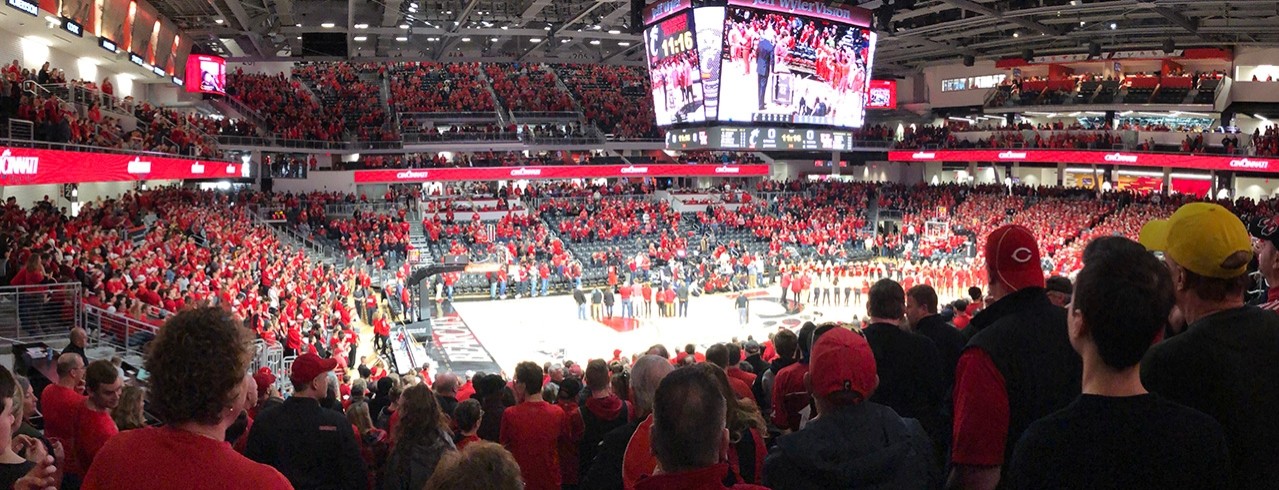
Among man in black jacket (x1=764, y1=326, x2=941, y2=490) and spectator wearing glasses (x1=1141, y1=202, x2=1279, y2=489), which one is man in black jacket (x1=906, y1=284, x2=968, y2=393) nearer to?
man in black jacket (x1=764, y1=326, x2=941, y2=490)

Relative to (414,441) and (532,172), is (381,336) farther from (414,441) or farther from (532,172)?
(532,172)

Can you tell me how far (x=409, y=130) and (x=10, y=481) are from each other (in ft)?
136

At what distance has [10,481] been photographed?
2.93m

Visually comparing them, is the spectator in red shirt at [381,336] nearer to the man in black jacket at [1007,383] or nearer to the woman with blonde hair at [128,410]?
the woman with blonde hair at [128,410]

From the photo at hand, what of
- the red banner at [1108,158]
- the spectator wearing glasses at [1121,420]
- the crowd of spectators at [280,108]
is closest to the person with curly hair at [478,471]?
the spectator wearing glasses at [1121,420]

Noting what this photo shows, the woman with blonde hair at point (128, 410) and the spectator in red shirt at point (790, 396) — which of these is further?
the spectator in red shirt at point (790, 396)

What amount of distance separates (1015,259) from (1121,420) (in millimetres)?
1206

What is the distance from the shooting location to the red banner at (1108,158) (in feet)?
107

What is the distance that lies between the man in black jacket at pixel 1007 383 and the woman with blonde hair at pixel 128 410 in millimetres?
4184

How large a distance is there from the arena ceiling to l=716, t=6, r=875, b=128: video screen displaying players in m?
4.11

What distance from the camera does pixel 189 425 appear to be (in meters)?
2.33

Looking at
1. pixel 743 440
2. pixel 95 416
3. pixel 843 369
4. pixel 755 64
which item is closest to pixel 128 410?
pixel 95 416

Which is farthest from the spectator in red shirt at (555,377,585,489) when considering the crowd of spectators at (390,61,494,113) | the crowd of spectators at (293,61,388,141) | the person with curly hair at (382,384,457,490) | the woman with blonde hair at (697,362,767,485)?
the crowd of spectators at (390,61,494,113)

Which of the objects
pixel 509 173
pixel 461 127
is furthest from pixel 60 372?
pixel 461 127
